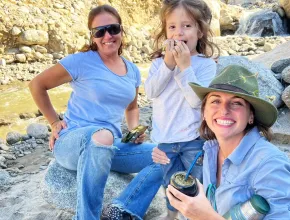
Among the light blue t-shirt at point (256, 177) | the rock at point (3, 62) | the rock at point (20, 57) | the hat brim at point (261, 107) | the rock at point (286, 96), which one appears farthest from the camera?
the rock at point (20, 57)

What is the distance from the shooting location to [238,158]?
182 cm

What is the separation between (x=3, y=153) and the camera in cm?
560

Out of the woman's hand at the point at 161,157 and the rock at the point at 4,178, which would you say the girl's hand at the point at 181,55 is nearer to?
the woman's hand at the point at 161,157

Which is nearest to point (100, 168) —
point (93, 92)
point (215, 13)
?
point (93, 92)

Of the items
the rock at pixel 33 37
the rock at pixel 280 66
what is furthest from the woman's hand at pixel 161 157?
the rock at pixel 33 37

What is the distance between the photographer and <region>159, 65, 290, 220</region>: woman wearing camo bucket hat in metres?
1.65

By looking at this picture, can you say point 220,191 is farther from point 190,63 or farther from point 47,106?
point 47,106

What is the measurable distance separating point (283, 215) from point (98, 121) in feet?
5.89

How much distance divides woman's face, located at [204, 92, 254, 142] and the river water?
587 centimetres

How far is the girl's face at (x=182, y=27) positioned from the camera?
2.60m

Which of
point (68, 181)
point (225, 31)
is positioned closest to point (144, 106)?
point (68, 181)

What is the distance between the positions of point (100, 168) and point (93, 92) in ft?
2.31

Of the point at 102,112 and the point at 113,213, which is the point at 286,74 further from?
the point at 113,213

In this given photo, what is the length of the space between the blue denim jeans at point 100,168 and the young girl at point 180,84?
1.01ft
